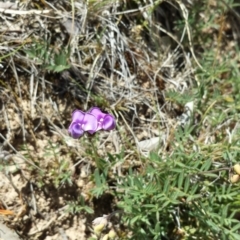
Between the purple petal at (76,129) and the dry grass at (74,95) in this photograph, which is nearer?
the purple petal at (76,129)

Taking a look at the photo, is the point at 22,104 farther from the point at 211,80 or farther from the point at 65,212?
the point at 211,80

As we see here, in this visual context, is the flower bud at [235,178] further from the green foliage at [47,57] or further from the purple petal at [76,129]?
the green foliage at [47,57]

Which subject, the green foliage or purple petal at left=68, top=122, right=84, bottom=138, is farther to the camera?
the green foliage

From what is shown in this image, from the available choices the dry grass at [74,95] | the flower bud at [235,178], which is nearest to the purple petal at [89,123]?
the dry grass at [74,95]

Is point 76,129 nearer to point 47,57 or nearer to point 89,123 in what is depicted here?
point 89,123

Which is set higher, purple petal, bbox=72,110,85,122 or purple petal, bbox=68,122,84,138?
purple petal, bbox=72,110,85,122

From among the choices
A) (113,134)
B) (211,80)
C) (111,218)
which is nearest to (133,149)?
(113,134)

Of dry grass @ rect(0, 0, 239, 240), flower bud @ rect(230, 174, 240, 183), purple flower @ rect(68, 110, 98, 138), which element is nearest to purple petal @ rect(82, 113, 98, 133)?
purple flower @ rect(68, 110, 98, 138)

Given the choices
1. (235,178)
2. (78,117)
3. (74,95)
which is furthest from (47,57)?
(235,178)

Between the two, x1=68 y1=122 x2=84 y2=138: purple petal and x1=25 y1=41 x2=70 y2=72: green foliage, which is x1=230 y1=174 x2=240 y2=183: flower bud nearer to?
x1=68 y1=122 x2=84 y2=138: purple petal
